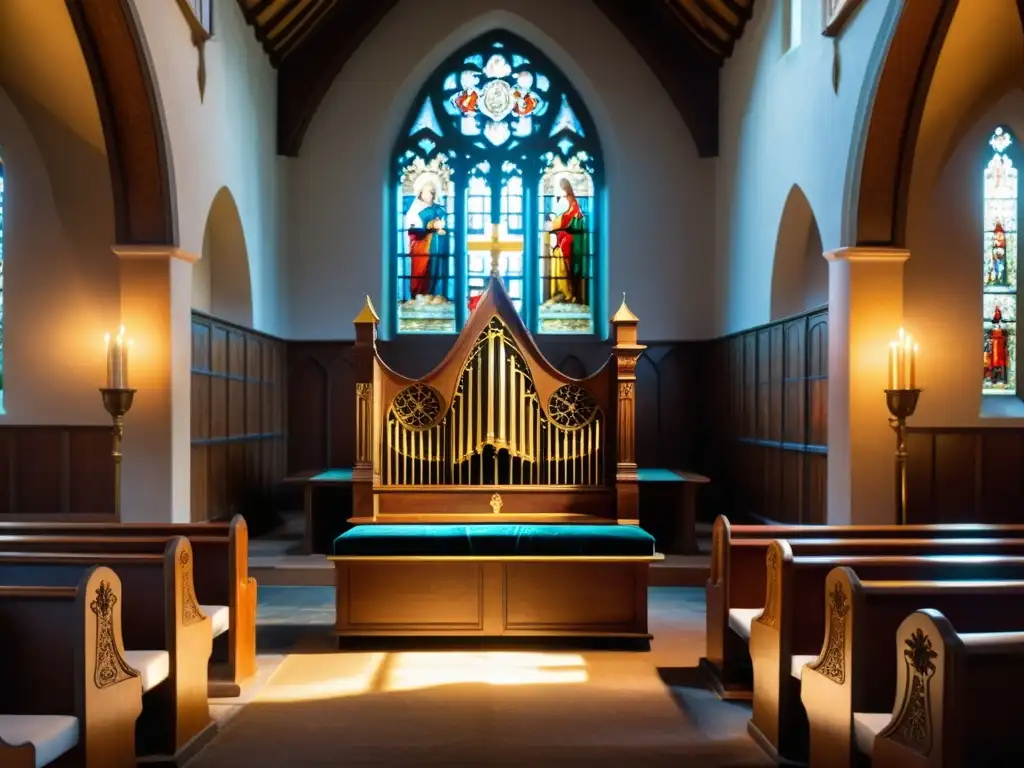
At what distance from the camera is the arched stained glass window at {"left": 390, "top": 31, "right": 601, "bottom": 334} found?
11.3m

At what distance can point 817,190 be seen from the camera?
7.43m

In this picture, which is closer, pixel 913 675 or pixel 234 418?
pixel 913 675

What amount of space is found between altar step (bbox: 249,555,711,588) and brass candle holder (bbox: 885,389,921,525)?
204cm

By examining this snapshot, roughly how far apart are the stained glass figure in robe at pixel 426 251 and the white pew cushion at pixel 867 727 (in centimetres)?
854

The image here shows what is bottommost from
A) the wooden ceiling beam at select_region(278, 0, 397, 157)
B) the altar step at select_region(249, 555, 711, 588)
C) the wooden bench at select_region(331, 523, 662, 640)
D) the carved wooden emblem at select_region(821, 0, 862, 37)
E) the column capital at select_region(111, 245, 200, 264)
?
the altar step at select_region(249, 555, 711, 588)

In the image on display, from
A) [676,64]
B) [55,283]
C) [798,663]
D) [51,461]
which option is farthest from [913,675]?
[676,64]

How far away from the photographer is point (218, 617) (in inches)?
180

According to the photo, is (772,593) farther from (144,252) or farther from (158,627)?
(144,252)

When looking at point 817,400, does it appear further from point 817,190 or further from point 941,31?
point 941,31

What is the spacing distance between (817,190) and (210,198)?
182 inches

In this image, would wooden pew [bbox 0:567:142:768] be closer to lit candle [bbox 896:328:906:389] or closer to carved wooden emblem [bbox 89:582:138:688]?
carved wooden emblem [bbox 89:582:138:688]

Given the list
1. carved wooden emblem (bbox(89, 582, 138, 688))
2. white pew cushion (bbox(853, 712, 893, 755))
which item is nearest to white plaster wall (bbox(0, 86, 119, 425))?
carved wooden emblem (bbox(89, 582, 138, 688))

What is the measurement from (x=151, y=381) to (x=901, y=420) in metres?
4.81

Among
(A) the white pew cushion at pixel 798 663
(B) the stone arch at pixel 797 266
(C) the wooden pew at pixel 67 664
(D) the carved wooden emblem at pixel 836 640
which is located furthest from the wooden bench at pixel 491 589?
(B) the stone arch at pixel 797 266
